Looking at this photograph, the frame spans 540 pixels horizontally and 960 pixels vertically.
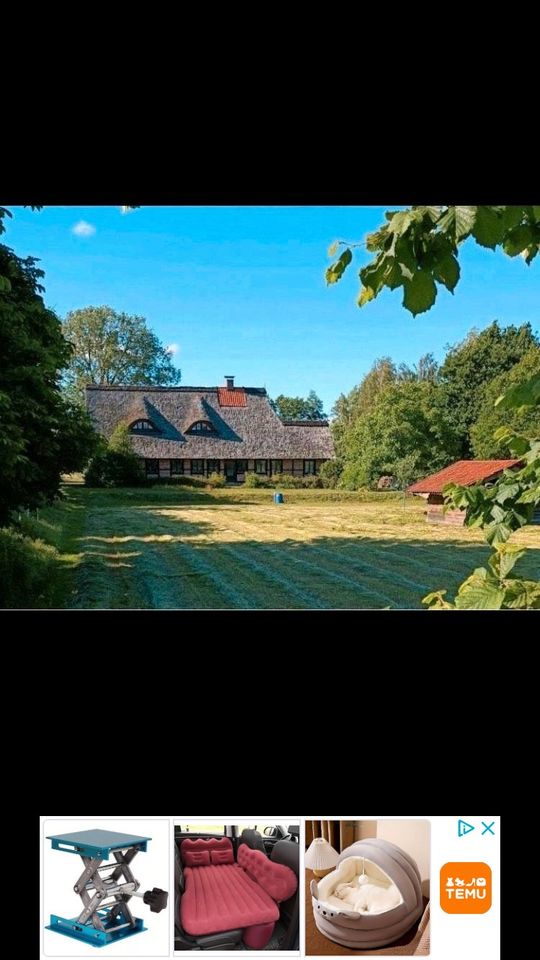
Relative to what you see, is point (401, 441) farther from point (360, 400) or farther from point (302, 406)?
point (302, 406)

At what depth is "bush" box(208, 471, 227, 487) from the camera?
10.8 feet

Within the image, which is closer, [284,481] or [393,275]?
[393,275]

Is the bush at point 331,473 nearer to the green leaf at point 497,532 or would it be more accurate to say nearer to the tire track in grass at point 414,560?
the tire track in grass at point 414,560

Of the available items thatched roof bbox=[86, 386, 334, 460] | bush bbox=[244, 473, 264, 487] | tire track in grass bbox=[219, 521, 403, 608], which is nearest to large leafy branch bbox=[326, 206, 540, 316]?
Result: thatched roof bbox=[86, 386, 334, 460]

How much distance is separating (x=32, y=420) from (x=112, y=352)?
60cm

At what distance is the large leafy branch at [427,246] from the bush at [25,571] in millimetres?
2265

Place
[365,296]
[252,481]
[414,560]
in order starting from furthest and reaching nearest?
[414,560] < [252,481] < [365,296]

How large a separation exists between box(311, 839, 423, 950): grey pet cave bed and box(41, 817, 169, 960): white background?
28 centimetres

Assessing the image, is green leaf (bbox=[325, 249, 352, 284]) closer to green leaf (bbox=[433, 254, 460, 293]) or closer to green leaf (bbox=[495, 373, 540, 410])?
green leaf (bbox=[433, 254, 460, 293])

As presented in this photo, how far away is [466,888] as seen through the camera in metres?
1.48

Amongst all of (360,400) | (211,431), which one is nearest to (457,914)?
(211,431)
